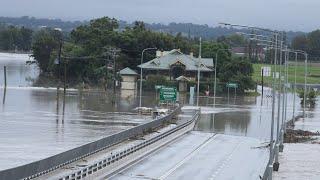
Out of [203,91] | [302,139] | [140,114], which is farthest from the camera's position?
[203,91]

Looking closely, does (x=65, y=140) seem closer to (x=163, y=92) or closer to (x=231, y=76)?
(x=163, y=92)

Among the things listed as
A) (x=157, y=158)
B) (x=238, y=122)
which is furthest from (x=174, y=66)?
(x=157, y=158)

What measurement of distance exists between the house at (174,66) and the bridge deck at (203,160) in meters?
81.1

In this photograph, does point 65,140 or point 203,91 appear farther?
point 203,91

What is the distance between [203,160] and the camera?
4669 centimetres

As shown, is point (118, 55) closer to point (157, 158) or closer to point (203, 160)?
point (203, 160)

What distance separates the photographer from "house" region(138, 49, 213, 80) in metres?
144

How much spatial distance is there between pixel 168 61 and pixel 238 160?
323ft

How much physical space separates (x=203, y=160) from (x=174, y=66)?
3882 inches

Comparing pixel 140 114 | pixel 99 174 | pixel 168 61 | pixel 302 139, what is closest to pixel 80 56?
pixel 168 61

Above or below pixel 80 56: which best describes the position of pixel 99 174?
below

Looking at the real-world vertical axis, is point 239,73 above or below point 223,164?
above

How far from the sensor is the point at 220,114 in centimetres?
9256

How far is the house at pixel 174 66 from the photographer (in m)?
144
